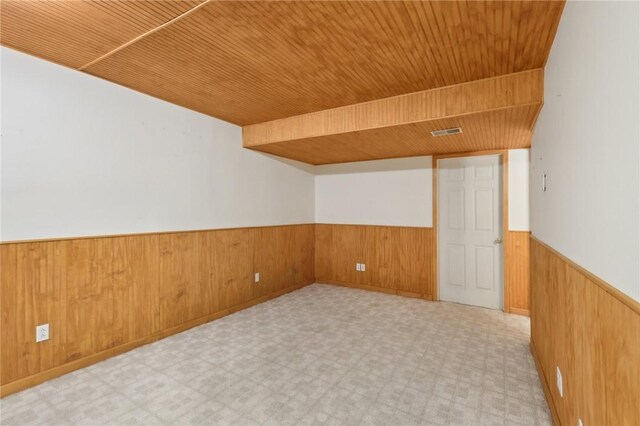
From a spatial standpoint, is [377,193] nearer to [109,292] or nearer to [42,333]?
[109,292]

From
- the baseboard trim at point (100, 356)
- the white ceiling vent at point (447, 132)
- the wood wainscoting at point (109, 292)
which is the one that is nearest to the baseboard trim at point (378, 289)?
the wood wainscoting at point (109, 292)

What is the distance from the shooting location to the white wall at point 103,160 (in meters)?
2.18

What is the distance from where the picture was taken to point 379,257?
4789mm

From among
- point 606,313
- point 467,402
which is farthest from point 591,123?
point 467,402

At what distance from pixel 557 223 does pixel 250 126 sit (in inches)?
130

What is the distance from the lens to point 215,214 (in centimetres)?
364

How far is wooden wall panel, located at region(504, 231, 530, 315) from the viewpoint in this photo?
3758mm

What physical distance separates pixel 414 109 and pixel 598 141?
5.86 feet

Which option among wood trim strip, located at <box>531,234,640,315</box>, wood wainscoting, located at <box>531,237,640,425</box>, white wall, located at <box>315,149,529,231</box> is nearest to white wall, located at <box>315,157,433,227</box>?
white wall, located at <box>315,149,529,231</box>

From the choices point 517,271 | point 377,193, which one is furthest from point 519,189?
point 377,193

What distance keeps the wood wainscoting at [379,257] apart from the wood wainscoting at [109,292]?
5.04 feet

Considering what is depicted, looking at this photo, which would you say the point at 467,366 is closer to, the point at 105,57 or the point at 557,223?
the point at 557,223

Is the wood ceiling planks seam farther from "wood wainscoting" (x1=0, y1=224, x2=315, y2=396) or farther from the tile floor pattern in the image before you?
the tile floor pattern

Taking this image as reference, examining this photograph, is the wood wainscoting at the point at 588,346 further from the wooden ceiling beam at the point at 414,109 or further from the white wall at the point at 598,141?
the wooden ceiling beam at the point at 414,109
